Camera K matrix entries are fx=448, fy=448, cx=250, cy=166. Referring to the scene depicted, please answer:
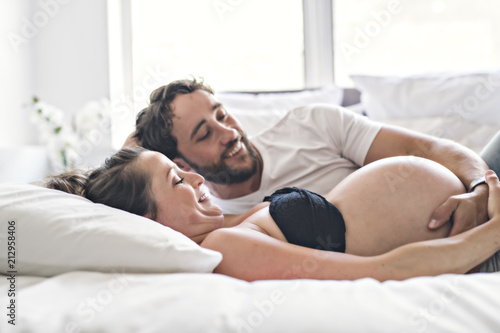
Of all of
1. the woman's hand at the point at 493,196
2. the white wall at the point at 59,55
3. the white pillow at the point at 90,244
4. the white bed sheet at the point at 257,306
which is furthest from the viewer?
the white wall at the point at 59,55

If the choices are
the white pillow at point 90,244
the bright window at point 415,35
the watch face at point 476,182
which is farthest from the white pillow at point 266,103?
the white pillow at point 90,244

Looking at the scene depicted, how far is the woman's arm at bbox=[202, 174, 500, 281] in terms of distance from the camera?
2.47 ft

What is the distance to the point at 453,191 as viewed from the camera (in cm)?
98

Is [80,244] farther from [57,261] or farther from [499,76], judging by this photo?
[499,76]

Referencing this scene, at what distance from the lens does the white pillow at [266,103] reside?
1828 mm

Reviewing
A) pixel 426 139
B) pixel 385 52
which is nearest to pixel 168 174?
pixel 426 139

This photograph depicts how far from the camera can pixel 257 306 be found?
585mm

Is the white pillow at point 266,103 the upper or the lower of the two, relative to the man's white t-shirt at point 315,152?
upper

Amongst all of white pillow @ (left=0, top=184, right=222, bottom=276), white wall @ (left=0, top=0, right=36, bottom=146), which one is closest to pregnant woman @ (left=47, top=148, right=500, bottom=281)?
white pillow @ (left=0, top=184, right=222, bottom=276)

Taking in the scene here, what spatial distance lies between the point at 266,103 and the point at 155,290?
1.39 metres

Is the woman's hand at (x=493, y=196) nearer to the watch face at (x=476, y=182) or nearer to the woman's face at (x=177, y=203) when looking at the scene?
the watch face at (x=476, y=182)

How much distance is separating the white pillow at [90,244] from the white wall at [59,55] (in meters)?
1.98

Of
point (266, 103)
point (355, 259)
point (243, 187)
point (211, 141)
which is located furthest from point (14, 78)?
point (355, 259)

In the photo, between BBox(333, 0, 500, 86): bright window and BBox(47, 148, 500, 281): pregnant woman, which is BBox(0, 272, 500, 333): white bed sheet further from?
BBox(333, 0, 500, 86): bright window
